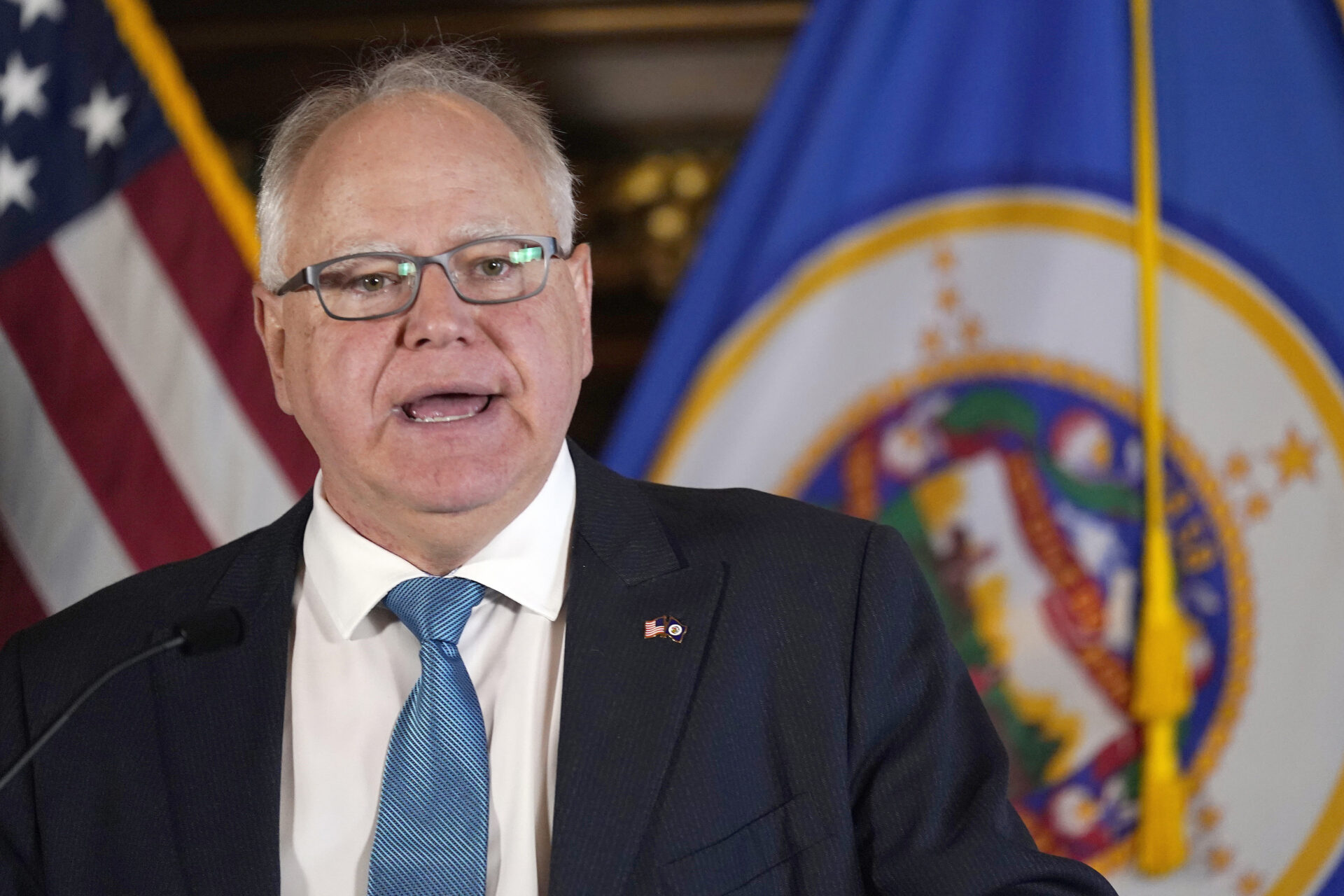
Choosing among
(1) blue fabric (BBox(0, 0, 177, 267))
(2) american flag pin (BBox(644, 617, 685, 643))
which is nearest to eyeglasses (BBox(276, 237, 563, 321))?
(2) american flag pin (BBox(644, 617, 685, 643))

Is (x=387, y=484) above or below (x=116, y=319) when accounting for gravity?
below

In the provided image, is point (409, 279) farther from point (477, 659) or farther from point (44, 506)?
point (44, 506)

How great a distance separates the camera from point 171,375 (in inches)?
91.7

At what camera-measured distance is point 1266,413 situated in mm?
2158

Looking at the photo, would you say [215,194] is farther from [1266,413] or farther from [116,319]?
[1266,413]

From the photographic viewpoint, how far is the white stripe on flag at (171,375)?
231 centimetres

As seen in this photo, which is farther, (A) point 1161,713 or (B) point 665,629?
(A) point 1161,713

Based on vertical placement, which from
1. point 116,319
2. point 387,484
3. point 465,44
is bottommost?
point 387,484

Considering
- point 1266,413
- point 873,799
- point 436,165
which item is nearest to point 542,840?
point 873,799

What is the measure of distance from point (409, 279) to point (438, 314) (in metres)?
0.07

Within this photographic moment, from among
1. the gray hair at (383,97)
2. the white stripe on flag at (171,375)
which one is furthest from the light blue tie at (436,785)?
the white stripe on flag at (171,375)

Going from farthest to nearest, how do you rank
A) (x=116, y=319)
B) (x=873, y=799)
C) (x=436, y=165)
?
(x=116, y=319), (x=436, y=165), (x=873, y=799)

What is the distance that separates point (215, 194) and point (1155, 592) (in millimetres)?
1710

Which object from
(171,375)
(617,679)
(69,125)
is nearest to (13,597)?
(171,375)
